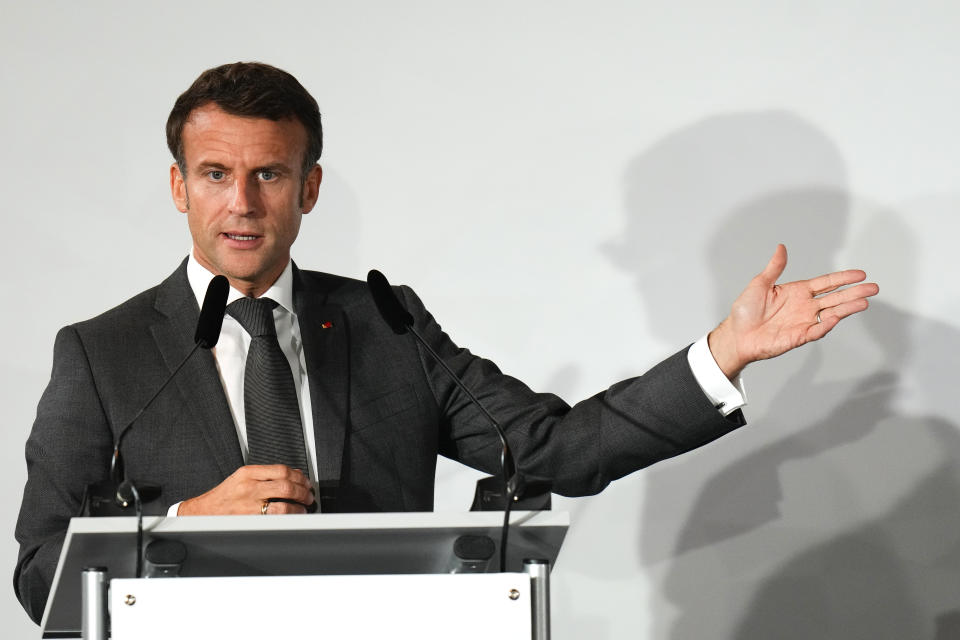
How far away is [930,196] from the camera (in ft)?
10.1

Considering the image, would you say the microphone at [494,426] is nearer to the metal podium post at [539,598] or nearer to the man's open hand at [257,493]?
the metal podium post at [539,598]

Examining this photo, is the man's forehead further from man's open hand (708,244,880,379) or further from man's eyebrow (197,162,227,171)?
man's open hand (708,244,880,379)

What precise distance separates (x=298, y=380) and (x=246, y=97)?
55 cm

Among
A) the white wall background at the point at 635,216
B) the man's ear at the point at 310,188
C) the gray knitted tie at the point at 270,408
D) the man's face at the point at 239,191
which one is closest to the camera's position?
the gray knitted tie at the point at 270,408

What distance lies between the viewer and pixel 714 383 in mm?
1948

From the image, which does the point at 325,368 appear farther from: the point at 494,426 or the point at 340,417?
Answer: the point at 494,426

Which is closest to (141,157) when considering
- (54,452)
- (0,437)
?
(0,437)

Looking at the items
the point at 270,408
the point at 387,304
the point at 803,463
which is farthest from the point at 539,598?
the point at 803,463

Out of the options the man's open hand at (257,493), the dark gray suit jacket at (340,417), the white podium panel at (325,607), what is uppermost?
the dark gray suit jacket at (340,417)

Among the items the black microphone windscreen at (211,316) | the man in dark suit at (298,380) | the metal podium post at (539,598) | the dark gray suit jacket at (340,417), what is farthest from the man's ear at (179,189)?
the metal podium post at (539,598)

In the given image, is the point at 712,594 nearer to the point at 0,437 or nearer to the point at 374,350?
the point at 374,350

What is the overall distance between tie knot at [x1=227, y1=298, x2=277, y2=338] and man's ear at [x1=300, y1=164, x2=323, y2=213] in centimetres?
24

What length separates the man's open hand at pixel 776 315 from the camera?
1.91m

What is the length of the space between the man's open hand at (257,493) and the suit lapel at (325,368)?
19.5 inches
